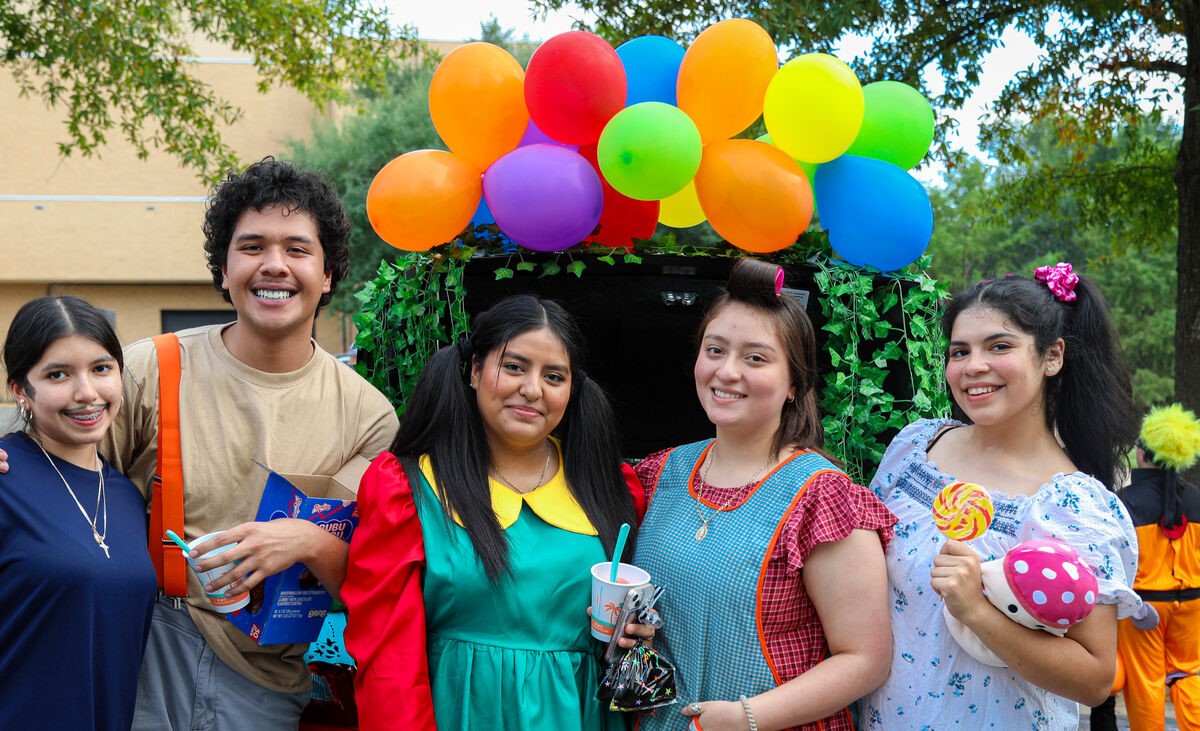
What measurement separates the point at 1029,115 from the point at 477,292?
6.34 m

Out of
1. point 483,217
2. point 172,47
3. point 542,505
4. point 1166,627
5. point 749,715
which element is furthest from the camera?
point 172,47

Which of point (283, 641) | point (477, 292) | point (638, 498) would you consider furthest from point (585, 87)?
point (283, 641)

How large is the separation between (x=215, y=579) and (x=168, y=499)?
0.32 m

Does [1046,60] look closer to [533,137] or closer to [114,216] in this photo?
[533,137]

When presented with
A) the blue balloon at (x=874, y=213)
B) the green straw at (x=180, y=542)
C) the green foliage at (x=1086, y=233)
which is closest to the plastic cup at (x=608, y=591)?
the green straw at (x=180, y=542)

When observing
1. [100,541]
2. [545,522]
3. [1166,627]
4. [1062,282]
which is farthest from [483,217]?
[1166,627]

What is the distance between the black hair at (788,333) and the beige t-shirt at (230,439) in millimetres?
1064

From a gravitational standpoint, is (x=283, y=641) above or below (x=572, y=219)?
below

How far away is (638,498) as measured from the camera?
2.75 meters

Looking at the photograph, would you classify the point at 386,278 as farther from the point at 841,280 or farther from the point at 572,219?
the point at 841,280

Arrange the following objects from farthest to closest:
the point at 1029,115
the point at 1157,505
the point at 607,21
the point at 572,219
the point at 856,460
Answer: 1. the point at 1029,115
2. the point at 607,21
3. the point at 1157,505
4. the point at 856,460
5. the point at 572,219

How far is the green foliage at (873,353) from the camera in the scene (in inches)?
121

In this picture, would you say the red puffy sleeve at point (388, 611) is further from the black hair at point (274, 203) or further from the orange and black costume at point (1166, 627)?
the orange and black costume at point (1166, 627)

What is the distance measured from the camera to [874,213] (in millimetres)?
2967
